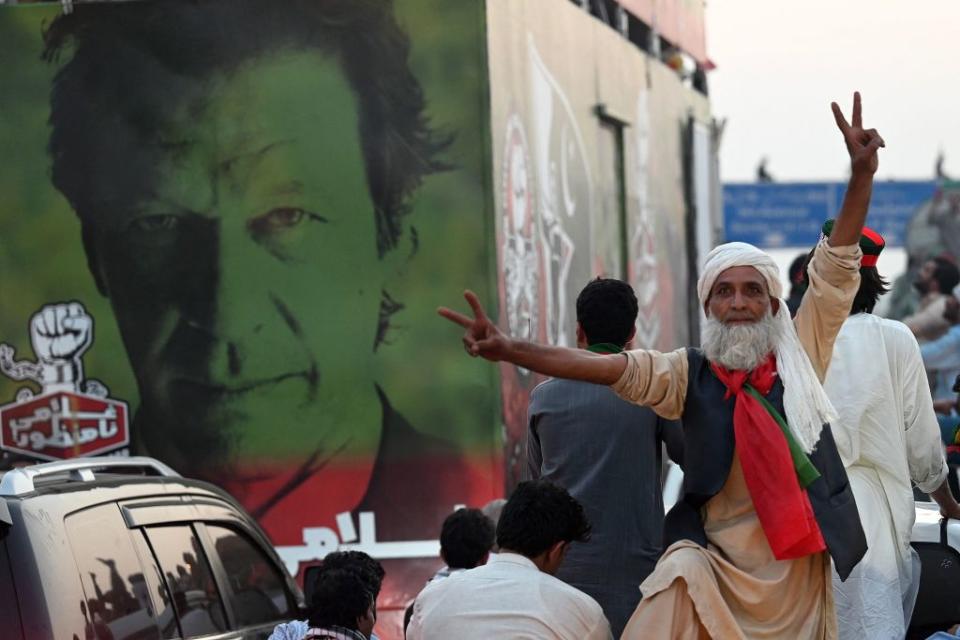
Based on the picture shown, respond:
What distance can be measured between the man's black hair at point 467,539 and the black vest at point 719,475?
7.07 ft

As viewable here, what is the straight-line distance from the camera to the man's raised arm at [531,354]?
4.87m

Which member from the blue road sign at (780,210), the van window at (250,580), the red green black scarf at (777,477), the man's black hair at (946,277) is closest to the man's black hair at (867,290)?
the red green black scarf at (777,477)

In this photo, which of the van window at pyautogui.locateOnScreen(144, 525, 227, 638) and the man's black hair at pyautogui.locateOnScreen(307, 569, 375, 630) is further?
the van window at pyautogui.locateOnScreen(144, 525, 227, 638)

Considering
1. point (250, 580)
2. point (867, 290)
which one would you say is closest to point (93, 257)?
point (250, 580)

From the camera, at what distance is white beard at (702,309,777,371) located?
202 inches

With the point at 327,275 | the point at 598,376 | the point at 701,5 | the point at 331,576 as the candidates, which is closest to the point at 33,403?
the point at 327,275

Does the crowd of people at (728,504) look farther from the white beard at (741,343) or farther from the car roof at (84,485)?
the car roof at (84,485)

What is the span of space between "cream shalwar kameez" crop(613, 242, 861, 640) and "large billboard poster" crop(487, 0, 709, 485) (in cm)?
533

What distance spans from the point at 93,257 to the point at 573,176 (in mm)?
3581

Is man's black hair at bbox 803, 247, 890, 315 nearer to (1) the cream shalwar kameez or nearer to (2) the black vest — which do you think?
(1) the cream shalwar kameez

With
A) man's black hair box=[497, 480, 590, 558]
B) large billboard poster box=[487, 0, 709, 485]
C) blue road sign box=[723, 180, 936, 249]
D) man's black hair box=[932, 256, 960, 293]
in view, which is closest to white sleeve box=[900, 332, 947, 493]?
man's black hair box=[497, 480, 590, 558]

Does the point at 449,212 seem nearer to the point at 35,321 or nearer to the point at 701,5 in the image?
the point at 35,321

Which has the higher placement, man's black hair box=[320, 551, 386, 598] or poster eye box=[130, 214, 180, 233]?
poster eye box=[130, 214, 180, 233]

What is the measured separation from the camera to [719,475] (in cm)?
507
